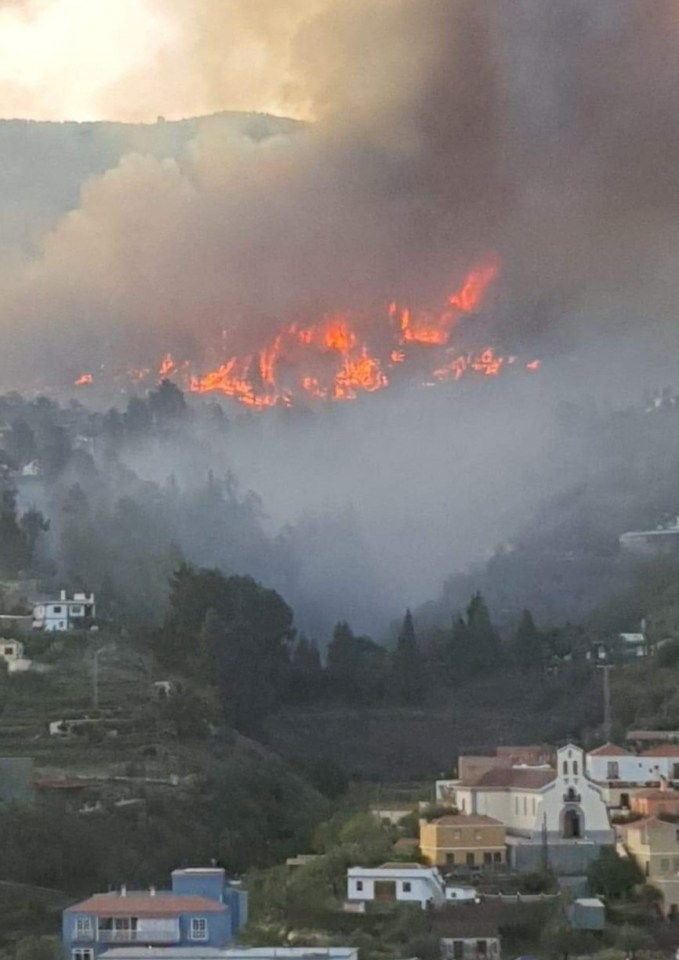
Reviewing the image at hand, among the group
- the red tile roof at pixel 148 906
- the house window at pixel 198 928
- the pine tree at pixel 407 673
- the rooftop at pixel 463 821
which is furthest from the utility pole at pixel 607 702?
the house window at pixel 198 928

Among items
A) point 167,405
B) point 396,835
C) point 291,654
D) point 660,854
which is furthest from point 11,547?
point 660,854

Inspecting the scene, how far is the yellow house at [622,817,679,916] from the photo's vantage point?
30.0 metres

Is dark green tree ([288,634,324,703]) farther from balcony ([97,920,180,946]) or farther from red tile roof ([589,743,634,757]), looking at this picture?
balcony ([97,920,180,946])

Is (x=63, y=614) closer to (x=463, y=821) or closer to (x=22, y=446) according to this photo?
→ (x=22, y=446)

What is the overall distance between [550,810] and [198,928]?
15.8 feet

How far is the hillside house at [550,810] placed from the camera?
3102cm

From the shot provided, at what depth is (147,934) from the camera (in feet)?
92.9

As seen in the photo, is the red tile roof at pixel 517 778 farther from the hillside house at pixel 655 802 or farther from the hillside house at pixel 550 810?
the hillside house at pixel 655 802

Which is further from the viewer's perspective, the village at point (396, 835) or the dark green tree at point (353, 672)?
the dark green tree at point (353, 672)

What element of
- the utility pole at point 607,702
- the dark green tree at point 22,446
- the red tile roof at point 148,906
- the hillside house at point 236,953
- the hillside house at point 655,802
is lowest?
the hillside house at point 236,953

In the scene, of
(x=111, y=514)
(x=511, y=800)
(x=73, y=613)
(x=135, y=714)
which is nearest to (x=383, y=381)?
(x=111, y=514)

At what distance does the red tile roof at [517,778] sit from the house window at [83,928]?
18.6ft

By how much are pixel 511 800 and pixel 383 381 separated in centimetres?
1802

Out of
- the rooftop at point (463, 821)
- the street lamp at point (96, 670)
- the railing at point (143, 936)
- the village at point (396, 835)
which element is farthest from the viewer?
the street lamp at point (96, 670)
